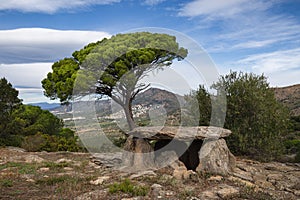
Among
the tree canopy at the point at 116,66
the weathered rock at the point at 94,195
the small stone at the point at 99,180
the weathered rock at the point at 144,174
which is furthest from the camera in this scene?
the tree canopy at the point at 116,66

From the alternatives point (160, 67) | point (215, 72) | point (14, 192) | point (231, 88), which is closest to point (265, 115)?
point (231, 88)

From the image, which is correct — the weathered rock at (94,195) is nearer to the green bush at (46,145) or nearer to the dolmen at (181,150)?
the dolmen at (181,150)

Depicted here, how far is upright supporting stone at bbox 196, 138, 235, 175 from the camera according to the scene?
11938mm

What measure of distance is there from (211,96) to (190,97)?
1.13 meters

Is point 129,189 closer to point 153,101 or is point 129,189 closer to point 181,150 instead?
point 181,150

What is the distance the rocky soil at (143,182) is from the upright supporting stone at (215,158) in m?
0.35

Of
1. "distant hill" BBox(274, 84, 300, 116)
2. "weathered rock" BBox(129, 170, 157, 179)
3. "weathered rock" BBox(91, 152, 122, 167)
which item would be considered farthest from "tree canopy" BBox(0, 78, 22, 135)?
"distant hill" BBox(274, 84, 300, 116)

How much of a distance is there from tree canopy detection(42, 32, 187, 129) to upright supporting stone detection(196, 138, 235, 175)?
677cm

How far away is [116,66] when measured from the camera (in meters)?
17.4

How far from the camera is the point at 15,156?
647 inches

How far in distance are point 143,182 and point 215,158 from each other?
321cm

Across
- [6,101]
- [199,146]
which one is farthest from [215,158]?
[6,101]

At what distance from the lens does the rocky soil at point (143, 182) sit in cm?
914

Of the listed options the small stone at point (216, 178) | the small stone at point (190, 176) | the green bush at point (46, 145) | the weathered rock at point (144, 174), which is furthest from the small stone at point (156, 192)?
the green bush at point (46, 145)
